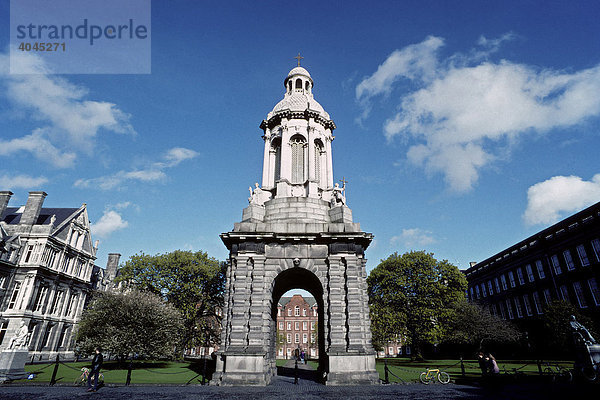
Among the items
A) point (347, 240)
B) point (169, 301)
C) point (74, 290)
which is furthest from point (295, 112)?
point (74, 290)

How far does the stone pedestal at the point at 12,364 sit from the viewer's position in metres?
17.1

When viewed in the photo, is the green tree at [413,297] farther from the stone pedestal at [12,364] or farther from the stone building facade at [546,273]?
the stone pedestal at [12,364]

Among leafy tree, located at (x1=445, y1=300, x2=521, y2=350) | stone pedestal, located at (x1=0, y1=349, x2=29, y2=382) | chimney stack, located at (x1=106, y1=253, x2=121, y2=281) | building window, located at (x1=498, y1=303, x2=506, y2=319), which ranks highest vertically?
chimney stack, located at (x1=106, y1=253, x2=121, y2=281)

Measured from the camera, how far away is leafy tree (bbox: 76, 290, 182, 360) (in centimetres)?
3028

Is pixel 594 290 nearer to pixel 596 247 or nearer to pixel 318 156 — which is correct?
pixel 596 247

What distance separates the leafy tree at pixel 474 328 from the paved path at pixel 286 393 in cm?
2477

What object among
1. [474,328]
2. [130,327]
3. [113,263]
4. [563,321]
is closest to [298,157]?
[130,327]

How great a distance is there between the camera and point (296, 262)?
20359 millimetres

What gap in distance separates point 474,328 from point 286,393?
32903mm

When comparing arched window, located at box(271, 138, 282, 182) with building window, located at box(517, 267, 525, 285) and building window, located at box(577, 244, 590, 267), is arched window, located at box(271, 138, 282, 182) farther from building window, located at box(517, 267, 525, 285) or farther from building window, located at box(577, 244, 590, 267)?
building window, located at box(517, 267, 525, 285)

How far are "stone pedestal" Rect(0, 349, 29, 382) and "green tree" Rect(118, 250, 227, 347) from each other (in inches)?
787

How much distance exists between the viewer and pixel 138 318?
103 feet

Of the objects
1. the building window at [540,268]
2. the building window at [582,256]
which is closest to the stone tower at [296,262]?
the building window at [582,256]

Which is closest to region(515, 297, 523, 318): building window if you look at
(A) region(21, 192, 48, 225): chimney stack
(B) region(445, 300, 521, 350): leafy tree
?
(B) region(445, 300, 521, 350): leafy tree
